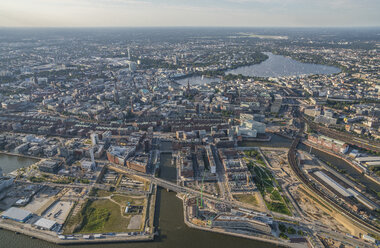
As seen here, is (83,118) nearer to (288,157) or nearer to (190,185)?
(190,185)

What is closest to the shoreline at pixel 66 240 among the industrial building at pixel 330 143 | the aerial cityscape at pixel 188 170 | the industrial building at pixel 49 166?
the aerial cityscape at pixel 188 170

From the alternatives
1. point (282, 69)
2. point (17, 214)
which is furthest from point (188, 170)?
point (282, 69)

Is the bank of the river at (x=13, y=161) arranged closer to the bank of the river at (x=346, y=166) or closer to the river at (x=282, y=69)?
the bank of the river at (x=346, y=166)

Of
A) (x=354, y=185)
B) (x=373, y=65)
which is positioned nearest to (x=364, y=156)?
(x=354, y=185)

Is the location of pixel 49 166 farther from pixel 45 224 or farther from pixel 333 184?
pixel 333 184

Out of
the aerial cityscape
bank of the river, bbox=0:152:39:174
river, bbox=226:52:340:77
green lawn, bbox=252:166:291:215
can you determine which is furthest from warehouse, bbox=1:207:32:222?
river, bbox=226:52:340:77

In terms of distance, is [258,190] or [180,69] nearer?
[258,190]

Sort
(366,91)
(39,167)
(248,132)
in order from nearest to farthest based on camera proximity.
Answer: (39,167), (248,132), (366,91)

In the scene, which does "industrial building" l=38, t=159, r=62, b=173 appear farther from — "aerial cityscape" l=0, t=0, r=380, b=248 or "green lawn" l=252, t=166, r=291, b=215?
"green lawn" l=252, t=166, r=291, b=215
